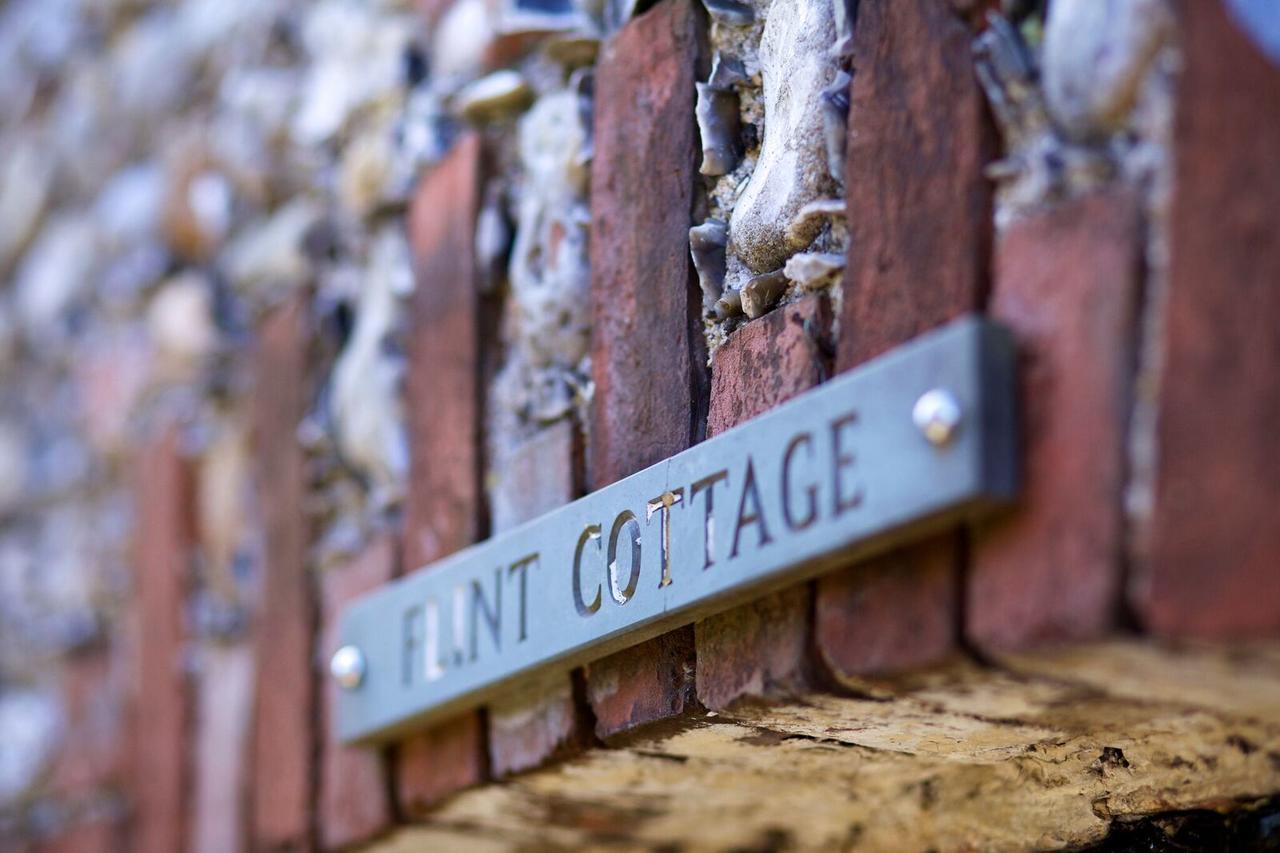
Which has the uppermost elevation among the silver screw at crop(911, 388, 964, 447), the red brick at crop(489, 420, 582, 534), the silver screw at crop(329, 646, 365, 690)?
the red brick at crop(489, 420, 582, 534)

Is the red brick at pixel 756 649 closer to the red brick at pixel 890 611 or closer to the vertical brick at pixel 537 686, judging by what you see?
the red brick at pixel 890 611

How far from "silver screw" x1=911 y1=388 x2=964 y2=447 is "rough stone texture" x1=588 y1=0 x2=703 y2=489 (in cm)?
33

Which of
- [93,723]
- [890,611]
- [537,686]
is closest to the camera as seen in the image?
[890,611]

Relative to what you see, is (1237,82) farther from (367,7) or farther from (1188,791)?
(367,7)

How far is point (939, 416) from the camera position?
0.88 metres

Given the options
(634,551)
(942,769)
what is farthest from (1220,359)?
(942,769)

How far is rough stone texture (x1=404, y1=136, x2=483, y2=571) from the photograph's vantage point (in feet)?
4.96

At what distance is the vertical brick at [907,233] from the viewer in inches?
37.9

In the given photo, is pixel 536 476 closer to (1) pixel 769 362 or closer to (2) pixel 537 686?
(2) pixel 537 686

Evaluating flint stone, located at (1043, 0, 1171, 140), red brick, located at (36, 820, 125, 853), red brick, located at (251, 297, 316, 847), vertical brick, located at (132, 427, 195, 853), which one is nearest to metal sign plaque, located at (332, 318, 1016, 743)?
flint stone, located at (1043, 0, 1171, 140)

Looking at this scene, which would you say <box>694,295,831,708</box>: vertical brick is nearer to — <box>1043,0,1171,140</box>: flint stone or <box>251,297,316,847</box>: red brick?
<box>1043,0,1171,140</box>: flint stone

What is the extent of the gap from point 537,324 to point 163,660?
87cm

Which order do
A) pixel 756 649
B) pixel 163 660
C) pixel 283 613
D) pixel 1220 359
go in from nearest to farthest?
pixel 1220 359
pixel 756 649
pixel 283 613
pixel 163 660

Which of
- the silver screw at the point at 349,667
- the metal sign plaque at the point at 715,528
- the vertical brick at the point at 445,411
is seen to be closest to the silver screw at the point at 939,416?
the metal sign plaque at the point at 715,528
